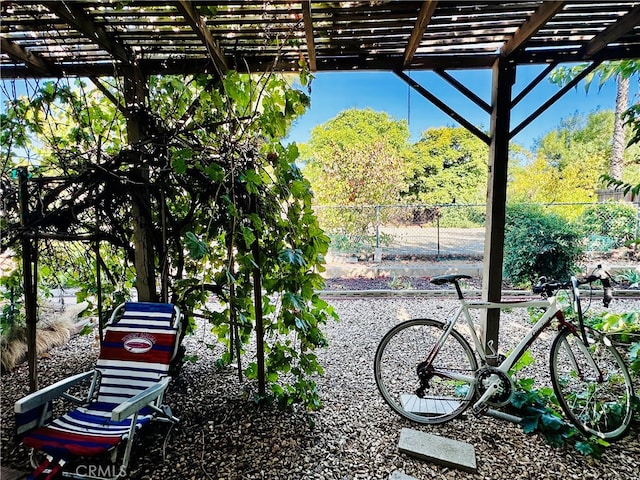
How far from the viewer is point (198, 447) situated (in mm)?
1930

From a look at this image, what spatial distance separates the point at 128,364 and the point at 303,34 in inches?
95.9

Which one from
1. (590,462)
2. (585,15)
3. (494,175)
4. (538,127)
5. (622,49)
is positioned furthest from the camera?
(538,127)

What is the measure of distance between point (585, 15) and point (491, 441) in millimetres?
2704

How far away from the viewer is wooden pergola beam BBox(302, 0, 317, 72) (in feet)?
6.00

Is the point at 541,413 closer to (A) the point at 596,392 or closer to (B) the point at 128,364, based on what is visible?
(A) the point at 596,392

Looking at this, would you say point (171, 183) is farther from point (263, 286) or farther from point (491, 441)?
point (491, 441)

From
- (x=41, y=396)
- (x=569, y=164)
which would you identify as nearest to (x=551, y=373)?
(x=41, y=396)

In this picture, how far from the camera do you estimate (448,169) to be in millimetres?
9719

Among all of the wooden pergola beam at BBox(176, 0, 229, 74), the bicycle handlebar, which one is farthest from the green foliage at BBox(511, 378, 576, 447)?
the wooden pergola beam at BBox(176, 0, 229, 74)

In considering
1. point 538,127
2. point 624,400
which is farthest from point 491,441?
point 538,127

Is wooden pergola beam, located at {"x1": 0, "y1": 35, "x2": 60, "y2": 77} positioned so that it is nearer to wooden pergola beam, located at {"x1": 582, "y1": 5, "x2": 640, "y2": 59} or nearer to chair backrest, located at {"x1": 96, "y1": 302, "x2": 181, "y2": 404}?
chair backrest, located at {"x1": 96, "y1": 302, "x2": 181, "y2": 404}

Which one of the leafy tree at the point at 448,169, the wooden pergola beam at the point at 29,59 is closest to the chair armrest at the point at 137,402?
the wooden pergola beam at the point at 29,59

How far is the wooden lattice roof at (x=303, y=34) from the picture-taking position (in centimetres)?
199

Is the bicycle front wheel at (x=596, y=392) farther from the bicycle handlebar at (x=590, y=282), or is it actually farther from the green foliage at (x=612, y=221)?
the green foliage at (x=612, y=221)
